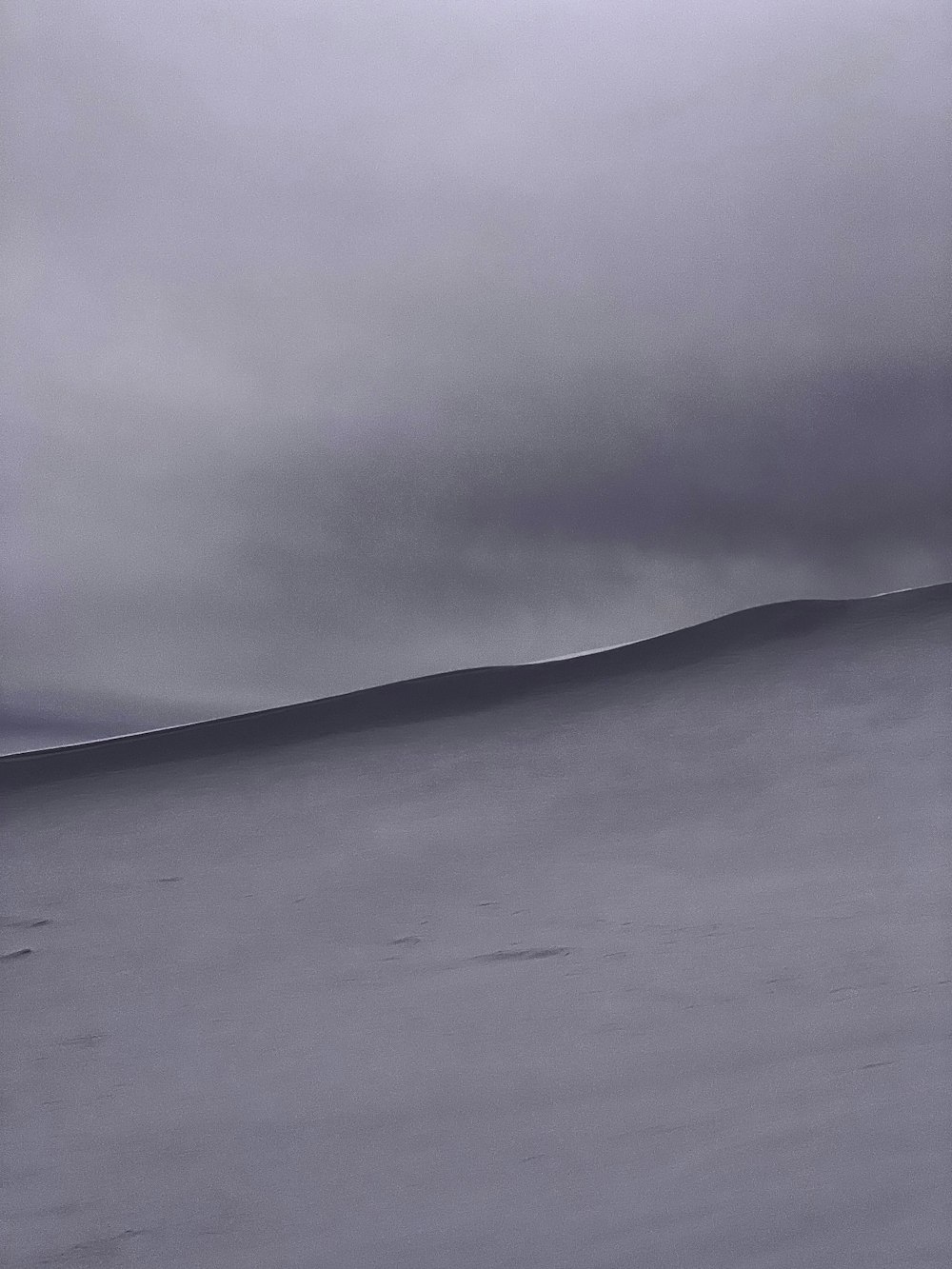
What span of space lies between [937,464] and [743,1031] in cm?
57

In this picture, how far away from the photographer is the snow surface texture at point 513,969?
963 millimetres

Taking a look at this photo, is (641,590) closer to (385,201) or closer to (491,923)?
(491,923)

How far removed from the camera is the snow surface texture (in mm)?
963

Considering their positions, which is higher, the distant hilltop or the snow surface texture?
the distant hilltop

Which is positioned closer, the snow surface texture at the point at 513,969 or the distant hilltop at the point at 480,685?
the snow surface texture at the point at 513,969

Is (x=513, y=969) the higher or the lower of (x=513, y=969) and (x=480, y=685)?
the lower

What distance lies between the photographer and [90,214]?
1.23 m

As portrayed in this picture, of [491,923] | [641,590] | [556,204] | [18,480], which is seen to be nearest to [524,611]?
[641,590]

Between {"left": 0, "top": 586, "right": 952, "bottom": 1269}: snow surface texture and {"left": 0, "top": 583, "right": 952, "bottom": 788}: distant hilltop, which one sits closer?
{"left": 0, "top": 586, "right": 952, "bottom": 1269}: snow surface texture

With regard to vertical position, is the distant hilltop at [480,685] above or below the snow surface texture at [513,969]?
above

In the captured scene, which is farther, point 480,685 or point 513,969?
point 480,685

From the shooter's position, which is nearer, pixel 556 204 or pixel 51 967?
pixel 51 967

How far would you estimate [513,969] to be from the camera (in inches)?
42.0

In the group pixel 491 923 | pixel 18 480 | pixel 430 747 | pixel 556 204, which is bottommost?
pixel 491 923
